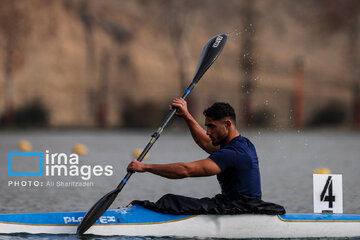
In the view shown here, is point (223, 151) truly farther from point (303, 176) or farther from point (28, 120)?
point (28, 120)

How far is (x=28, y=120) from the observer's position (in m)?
47.1

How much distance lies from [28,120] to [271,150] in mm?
20206

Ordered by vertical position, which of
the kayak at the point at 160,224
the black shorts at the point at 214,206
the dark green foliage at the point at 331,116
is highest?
the black shorts at the point at 214,206

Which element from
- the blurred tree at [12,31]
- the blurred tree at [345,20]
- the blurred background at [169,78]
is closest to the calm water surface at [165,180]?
the blurred background at [169,78]

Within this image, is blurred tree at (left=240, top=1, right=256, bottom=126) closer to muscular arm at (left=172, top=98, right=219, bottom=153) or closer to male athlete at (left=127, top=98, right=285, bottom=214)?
muscular arm at (left=172, top=98, right=219, bottom=153)

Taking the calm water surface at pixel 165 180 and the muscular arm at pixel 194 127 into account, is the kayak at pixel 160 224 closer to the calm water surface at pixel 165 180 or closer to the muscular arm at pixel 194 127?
the calm water surface at pixel 165 180

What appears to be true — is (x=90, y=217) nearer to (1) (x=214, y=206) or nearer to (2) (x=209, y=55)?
(1) (x=214, y=206)

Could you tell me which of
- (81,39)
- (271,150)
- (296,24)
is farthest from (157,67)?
(271,150)

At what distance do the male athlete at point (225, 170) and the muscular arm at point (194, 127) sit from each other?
2.52ft

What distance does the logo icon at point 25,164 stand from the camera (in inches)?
766

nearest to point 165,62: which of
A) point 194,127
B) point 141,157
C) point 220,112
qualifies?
point 141,157

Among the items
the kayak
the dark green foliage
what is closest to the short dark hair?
the kayak

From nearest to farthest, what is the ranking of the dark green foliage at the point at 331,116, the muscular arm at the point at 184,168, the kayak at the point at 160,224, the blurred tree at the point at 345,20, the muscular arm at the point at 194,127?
the muscular arm at the point at 184,168, the kayak at the point at 160,224, the muscular arm at the point at 194,127, the dark green foliage at the point at 331,116, the blurred tree at the point at 345,20

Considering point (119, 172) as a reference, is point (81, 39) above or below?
above
